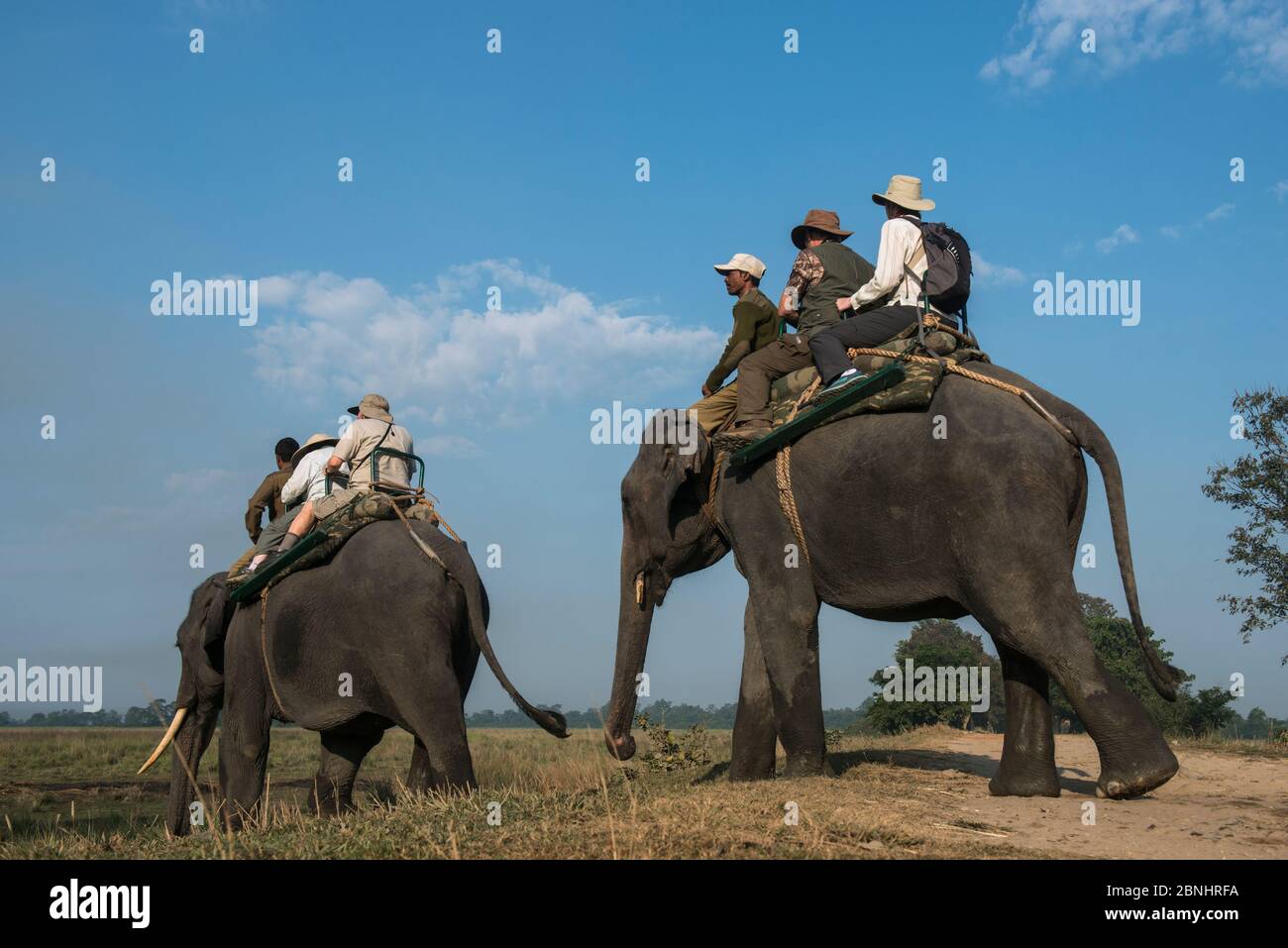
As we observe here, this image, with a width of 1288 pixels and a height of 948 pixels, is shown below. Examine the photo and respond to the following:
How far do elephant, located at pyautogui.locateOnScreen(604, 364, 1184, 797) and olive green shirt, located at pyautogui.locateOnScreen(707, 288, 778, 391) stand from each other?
1.08m

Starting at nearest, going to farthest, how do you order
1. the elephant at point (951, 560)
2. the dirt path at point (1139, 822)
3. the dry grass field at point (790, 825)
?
the dry grass field at point (790, 825) < the dirt path at point (1139, 822) < the elephant at point (951, 560)

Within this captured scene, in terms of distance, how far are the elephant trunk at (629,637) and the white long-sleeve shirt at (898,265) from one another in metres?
3.40

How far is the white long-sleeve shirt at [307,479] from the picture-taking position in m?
12.2

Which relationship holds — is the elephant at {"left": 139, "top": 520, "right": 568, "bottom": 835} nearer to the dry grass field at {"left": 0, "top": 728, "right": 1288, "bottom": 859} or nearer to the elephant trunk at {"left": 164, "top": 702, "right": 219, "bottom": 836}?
the elephant trunk at {"left": 164, "top": 702, "right": 219, "bottom": 836}

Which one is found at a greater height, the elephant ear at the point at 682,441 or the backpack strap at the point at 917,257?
the backpack strap at the point at 917,257

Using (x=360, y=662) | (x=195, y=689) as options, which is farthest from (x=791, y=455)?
(x=195, y=689)

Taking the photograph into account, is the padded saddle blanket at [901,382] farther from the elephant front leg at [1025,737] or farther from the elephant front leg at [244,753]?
the elephant front leg at [244,753]

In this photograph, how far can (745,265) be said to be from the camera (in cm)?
1116

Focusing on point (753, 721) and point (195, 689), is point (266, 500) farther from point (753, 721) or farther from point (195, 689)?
point (753, 721)

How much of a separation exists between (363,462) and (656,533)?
9.57ft

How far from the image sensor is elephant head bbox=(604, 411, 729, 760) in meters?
10.9

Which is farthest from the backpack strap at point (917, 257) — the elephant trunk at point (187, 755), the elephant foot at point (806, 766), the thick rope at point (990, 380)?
the elephant trunk at point (187, 755)

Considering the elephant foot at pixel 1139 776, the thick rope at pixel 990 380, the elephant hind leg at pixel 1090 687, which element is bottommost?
the elephant foot at pixel 1139 776

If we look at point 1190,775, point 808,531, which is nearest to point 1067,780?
point 1190,775
